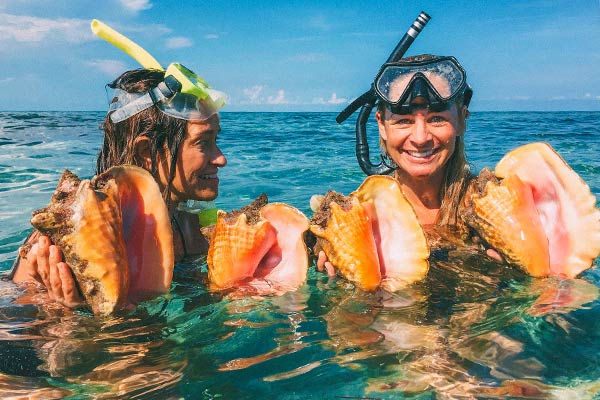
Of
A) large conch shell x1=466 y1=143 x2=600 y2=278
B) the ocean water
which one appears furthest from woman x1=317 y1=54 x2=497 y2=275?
the ocean water

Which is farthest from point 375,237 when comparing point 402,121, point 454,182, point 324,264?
point 454,182

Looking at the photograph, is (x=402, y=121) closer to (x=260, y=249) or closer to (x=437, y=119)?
(x=437, y=119)

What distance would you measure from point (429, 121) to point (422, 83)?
0.26m

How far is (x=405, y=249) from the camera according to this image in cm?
298

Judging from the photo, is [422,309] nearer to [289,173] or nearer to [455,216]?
[455,216]

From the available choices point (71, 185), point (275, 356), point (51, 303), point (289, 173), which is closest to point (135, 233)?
point (71, 185)

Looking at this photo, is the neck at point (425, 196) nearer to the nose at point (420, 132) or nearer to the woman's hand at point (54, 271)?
the nose at point (420, 132)

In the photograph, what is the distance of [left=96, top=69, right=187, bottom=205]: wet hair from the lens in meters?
3.43

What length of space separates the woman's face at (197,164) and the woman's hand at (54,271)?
3.73 feet

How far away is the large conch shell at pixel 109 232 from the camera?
2307 millimetres

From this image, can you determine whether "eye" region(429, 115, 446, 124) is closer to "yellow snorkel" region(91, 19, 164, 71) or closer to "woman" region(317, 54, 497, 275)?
"woman" region(317, 54, 497, 275)

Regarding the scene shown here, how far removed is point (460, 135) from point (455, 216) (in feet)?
Result: 1.91

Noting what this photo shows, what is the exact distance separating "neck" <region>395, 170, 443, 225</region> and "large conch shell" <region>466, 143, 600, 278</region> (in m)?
0.83

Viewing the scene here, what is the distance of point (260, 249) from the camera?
2.95 m
